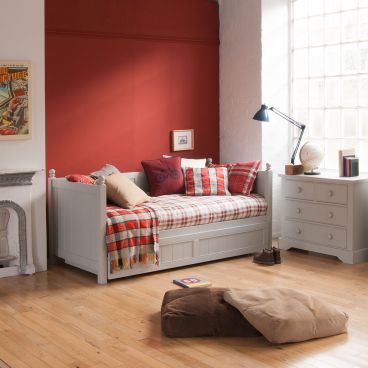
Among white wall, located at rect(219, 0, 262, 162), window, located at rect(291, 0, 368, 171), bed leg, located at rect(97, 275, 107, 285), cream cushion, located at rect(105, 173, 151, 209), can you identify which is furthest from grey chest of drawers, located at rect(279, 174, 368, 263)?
bed leg, located at rect(97, 275, 107, 285)

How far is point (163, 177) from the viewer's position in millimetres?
5969

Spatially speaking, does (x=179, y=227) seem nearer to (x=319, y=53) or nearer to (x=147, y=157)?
(x=147, y=157)

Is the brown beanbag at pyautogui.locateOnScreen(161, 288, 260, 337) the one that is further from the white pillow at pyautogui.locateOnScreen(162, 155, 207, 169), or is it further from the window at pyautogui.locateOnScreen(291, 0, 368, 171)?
the window at pyautogui.locateOnScreen(291, 0, 368, 171)

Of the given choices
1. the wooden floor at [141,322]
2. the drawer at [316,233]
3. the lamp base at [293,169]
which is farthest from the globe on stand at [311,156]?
the wooden floor at [141,322]

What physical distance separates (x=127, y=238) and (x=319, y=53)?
269 centimetres

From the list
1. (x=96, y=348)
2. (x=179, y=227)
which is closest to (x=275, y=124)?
(x=179, y=227)

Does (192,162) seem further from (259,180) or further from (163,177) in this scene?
(259,180)

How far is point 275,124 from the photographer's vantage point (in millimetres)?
6520

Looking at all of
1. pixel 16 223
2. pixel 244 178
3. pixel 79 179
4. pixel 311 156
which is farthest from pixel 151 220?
pixel 311 156

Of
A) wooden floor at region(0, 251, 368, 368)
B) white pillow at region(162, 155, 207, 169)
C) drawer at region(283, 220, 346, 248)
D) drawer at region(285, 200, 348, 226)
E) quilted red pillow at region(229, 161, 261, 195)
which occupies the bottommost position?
wooden floor at region(0, 251, 368, 368)

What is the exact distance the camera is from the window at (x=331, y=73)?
19.6 feet

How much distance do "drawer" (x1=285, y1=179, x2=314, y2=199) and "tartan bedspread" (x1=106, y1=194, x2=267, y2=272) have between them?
54 centimetres

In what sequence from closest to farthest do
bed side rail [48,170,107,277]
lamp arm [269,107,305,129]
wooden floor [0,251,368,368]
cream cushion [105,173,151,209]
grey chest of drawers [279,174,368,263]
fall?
wooden floor [0,251,368,368] → bed side rail [48,170,107,277] → cream cushion [105,173,151,209] → grey chest of drawers [279,174,368,263] → lamp arm [269,107,305,129]

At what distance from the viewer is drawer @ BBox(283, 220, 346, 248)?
5660 mm
